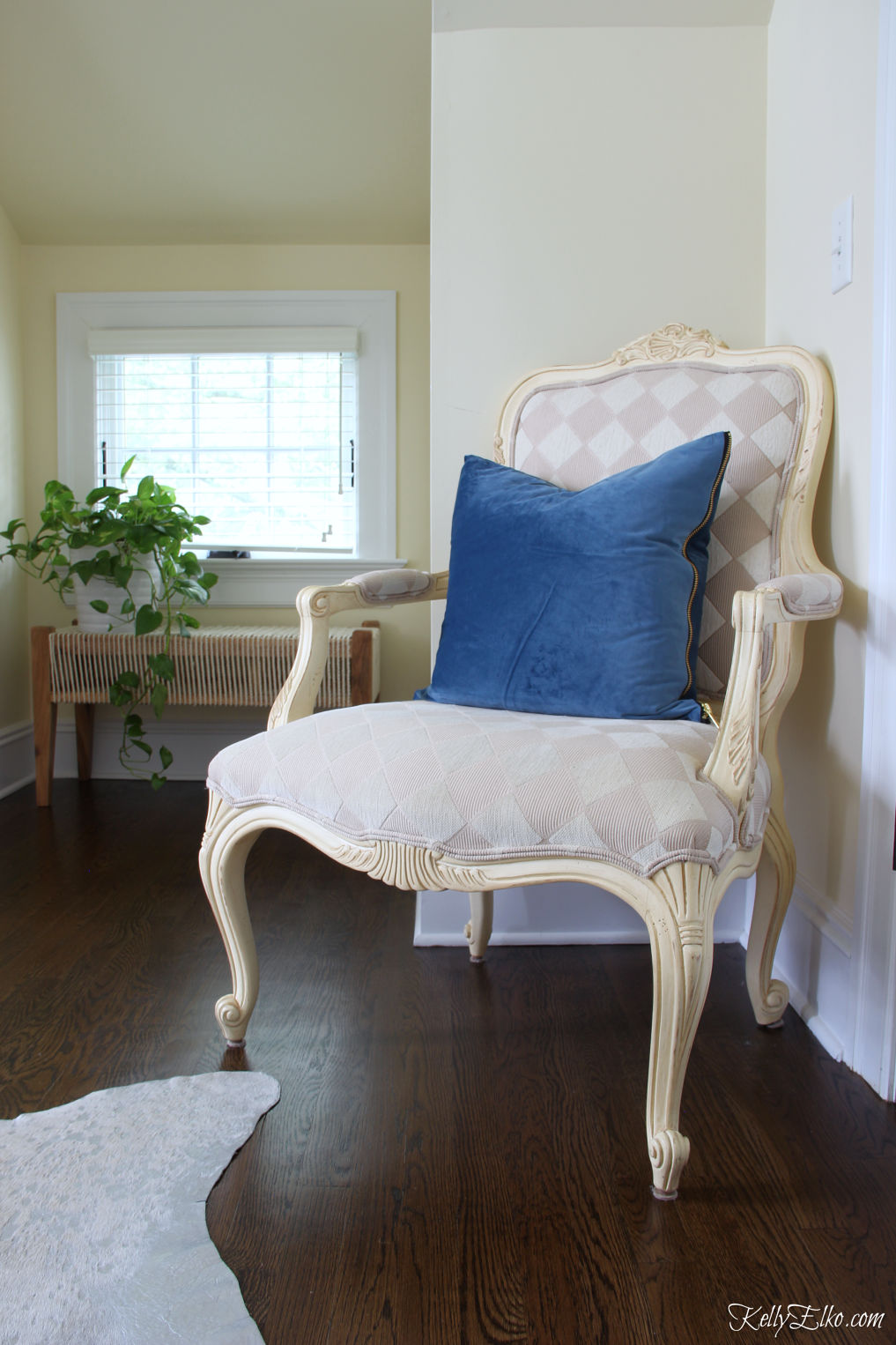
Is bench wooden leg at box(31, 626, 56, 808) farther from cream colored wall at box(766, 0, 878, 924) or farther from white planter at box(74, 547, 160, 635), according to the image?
cream colored wall at box(766, 0, 878, 924)

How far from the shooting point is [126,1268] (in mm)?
871

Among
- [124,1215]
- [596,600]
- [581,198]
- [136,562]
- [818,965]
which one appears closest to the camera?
[124,1215]

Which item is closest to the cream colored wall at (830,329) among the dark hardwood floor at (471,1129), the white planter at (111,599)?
the dark hardwood floor at (471,1129)

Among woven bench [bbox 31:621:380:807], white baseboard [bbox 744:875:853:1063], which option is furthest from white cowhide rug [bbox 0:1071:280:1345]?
woven bench [bbox 31:621:380:807]

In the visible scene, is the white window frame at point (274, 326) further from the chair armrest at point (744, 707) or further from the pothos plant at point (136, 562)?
the chair armrest at point (744, 707)

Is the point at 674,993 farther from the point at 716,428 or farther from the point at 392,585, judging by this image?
the point at 716,428

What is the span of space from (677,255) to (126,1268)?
177 centimetres

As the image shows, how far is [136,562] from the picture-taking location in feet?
9.52

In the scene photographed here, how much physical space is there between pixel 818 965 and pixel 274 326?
8.92 ft

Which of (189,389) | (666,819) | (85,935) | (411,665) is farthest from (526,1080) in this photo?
(189,389)

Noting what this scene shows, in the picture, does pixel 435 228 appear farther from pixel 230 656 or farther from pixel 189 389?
pixel 189 389

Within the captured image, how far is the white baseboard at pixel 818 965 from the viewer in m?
1.32

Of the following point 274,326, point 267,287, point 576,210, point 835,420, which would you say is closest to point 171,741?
point 274,326

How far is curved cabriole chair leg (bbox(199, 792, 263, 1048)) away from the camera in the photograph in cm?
122
